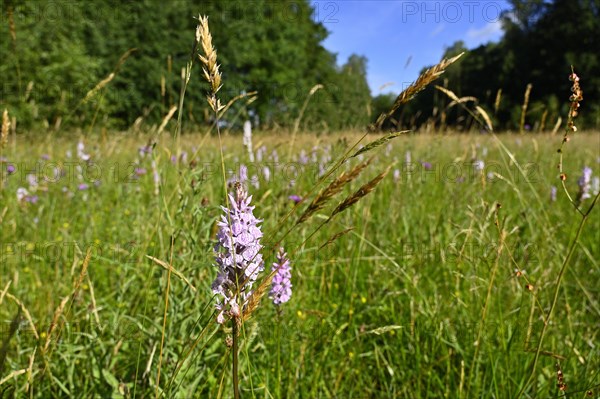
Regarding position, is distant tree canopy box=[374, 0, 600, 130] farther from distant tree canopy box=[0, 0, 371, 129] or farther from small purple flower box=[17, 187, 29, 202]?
small purple flower box=[17, 187, 29, 202]

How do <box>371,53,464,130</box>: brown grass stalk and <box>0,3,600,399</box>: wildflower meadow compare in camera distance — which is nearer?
<box>371,53,464,130</box>: brown grass stalk

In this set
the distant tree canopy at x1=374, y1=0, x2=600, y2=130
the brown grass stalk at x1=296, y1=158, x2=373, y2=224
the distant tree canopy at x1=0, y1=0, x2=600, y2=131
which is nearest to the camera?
the brown grass stalk at x1=296, y1=158, x2=373, y2=224

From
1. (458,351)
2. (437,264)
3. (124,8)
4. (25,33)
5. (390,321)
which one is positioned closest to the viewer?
(458,351)

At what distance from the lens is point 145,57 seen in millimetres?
19281

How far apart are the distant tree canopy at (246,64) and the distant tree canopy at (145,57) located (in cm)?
6

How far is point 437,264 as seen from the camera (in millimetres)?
2160

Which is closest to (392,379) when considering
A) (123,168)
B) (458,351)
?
(458,351)

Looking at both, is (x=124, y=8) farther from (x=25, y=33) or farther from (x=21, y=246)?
(x=21, y=246)

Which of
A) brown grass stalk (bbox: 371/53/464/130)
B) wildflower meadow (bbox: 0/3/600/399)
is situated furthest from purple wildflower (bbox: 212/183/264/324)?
brown grass stalk (bbox: 371/53/464/130)

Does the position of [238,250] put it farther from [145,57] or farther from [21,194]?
[145,57]

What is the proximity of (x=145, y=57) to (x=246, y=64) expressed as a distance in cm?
657

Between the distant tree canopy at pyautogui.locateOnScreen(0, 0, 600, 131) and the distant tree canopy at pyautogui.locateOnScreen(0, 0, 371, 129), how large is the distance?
58mm

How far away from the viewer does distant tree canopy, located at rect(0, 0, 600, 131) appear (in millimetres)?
9062

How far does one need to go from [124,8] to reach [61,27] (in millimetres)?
6001
